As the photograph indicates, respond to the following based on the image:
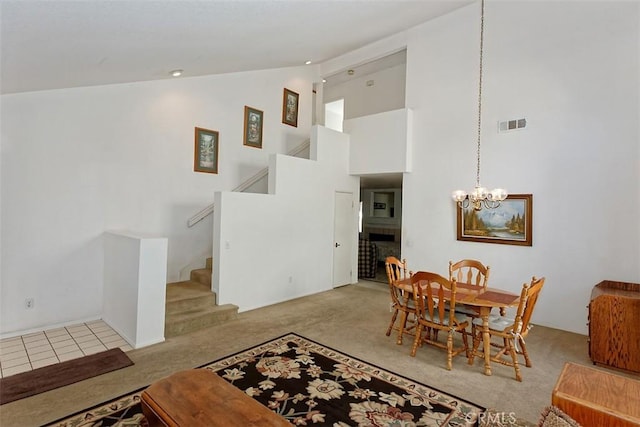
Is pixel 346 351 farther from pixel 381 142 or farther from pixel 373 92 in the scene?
pixel 373 92

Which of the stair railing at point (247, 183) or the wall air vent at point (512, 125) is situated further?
the stair railing at point (247, 183)

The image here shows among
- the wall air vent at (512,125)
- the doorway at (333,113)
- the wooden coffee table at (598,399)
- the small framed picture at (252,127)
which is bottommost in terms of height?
the wooden coffee table at (598,399)

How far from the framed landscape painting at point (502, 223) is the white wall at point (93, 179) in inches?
178

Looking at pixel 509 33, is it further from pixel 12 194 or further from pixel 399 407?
pixel 12 194

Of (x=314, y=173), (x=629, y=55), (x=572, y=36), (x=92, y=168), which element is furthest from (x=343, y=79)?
(x=92, y=168)

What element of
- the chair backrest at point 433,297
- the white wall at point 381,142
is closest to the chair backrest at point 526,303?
the chair backrest at point 433,297

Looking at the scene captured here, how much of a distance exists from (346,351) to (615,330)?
298 centimetres

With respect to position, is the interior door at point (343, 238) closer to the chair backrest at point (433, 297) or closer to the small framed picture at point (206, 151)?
the small framed picture at point (206, 151)

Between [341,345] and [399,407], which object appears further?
[341,345]

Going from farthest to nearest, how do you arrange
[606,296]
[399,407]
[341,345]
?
1. [341,345]
2. [606,296]
3. [399,407]

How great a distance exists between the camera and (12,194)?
3979 mm

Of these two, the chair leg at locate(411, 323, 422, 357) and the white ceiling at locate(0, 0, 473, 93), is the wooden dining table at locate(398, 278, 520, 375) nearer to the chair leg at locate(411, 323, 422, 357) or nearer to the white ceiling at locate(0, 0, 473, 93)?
the chair leg at locate(411, 323, 422, 357)

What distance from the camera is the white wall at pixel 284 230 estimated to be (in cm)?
496

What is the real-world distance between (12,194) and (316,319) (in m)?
4.40
